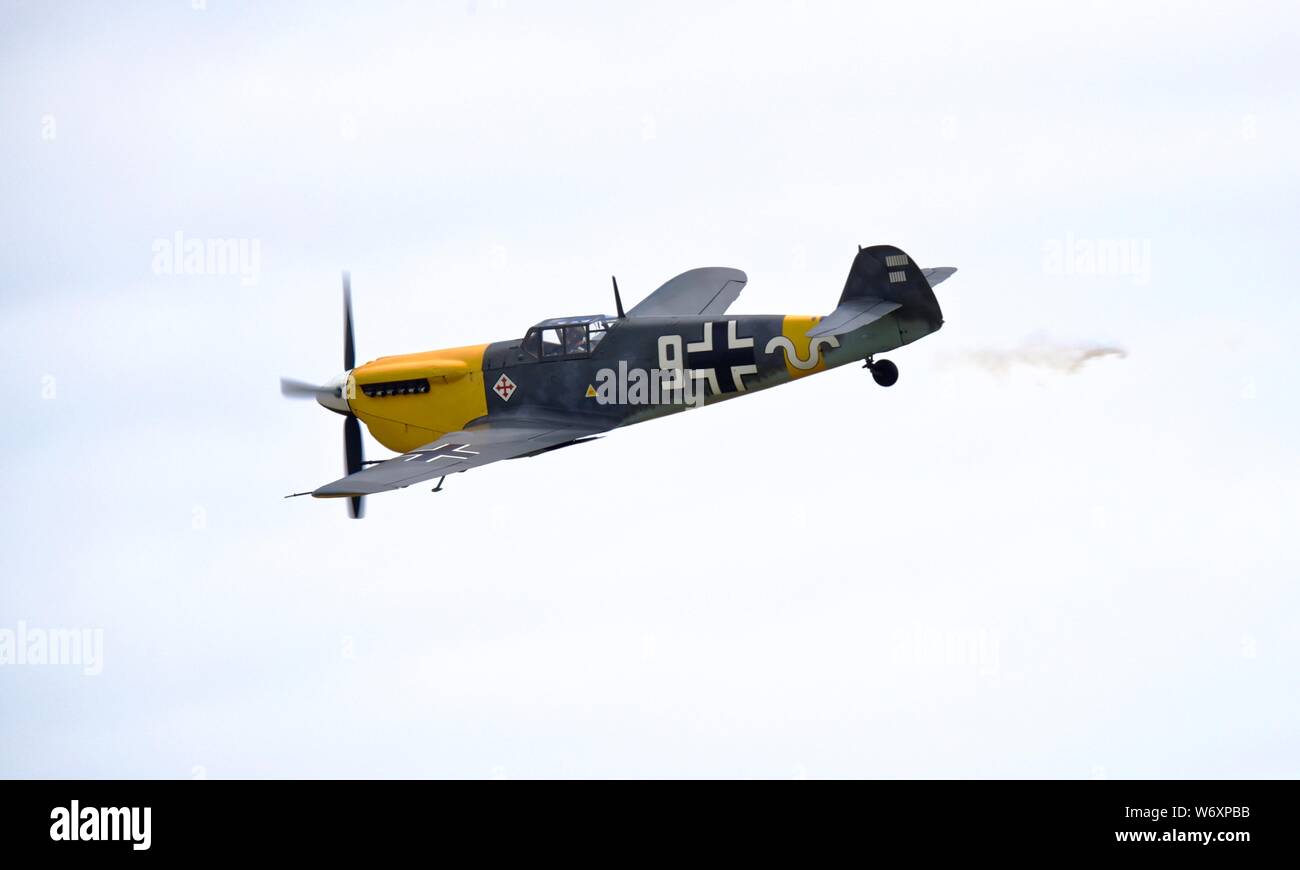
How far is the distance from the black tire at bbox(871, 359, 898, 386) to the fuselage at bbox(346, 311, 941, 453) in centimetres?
17

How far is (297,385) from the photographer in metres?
36.2

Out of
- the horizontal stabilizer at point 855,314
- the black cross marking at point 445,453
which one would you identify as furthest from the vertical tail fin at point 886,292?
the black cross marking at point 445,453

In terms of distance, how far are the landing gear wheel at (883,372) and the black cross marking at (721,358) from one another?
5.65ft

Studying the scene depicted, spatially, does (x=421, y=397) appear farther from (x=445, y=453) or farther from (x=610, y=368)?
(x=610, y=368)

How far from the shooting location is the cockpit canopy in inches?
1304

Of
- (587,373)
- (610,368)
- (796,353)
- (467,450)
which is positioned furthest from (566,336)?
(796,353)

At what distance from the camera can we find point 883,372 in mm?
31250

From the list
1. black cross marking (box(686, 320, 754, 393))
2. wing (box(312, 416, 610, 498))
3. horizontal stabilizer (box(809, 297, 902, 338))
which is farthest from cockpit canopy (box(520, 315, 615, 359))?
horizontal stabilizer (box(809, 297, 902, 338))

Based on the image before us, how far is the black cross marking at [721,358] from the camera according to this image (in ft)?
105

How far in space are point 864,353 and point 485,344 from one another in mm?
5952

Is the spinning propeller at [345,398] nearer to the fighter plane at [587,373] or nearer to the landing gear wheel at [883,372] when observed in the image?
the fighter plane at [587,373]

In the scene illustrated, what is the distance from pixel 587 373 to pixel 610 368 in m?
0.36

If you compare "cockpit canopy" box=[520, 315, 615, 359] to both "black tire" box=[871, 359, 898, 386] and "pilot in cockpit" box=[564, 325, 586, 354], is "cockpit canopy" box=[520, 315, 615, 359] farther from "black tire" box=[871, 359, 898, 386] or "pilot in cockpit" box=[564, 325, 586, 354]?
"black tire" box=[871, 359, 898, 386]
